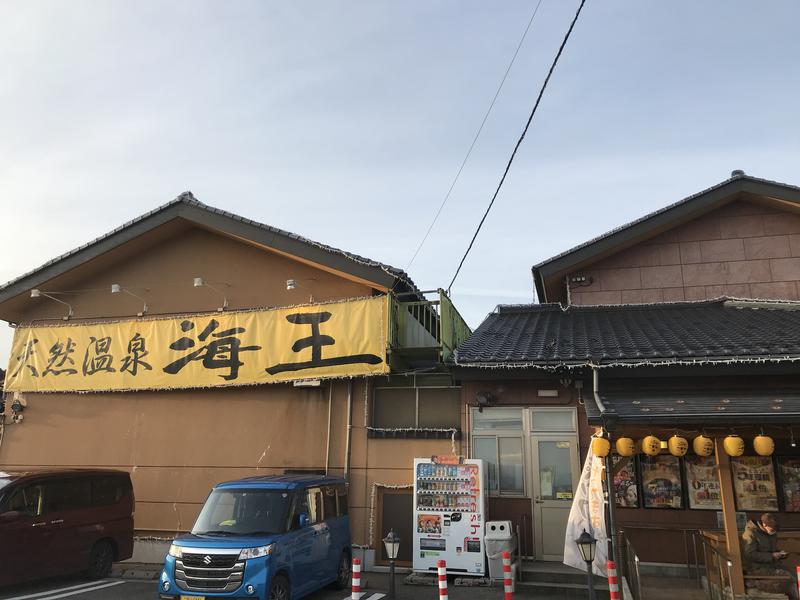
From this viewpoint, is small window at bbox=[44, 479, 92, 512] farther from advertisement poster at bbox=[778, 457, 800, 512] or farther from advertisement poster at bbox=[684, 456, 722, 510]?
advertisement poster at bbox=[778, 457, 800, 512]

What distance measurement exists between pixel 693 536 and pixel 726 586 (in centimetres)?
262

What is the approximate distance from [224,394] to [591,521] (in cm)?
871

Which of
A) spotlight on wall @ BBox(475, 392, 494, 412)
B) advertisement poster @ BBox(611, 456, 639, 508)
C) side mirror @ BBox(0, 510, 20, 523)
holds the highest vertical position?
spotlight on wall @ BBox(475, 392, 494, 412)

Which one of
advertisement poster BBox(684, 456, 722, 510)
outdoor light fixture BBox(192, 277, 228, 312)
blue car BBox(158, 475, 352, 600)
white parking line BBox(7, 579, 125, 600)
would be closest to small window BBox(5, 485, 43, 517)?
white parking line BBox(7, 579, 125, 600)

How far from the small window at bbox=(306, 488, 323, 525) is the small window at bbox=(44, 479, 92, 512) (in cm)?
499

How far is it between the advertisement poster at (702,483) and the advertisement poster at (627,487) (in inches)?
37.1

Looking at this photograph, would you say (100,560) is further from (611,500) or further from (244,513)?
(611,500)

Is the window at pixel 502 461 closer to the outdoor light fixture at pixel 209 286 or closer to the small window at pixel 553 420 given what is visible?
the small window at pixel 553 420

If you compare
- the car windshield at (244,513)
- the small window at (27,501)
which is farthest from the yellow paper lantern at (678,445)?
the small window at (27,501)

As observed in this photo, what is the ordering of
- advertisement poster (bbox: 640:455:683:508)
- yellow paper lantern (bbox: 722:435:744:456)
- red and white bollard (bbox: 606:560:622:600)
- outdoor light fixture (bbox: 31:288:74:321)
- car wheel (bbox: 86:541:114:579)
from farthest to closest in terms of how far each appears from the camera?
outdoor light fixture (bbox: 31:288:74:321)
car wheel (bbox: 86:541:114:579)
advertisement poster (bbox: 640:455:683:508)
yellow paper lantern (bbox: 722:435:744:456)
red and white bollard (bbox: 606:560:622:600)

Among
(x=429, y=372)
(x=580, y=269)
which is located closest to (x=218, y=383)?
(x=429, y=372)

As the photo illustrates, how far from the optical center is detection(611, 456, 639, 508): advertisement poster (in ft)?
36.6

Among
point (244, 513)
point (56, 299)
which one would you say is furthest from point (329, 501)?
point (56, 299)

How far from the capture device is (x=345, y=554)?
34.9 ft
